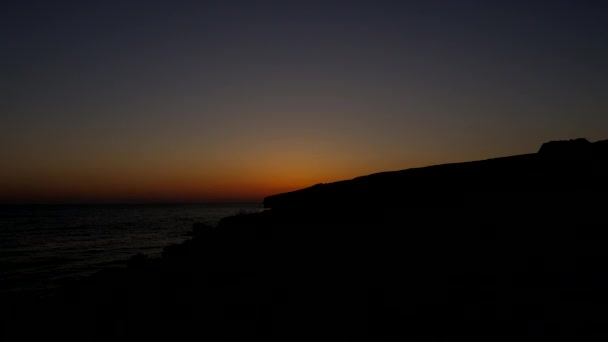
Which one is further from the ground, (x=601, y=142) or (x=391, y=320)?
(x=601, y=142)

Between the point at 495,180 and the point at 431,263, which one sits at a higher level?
the point at 495,180

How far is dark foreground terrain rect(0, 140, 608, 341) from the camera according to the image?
2.87 m

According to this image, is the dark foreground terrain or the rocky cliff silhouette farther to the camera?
the rocky cliff silhouette

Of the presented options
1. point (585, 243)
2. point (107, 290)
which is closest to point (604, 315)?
point (585, 243)

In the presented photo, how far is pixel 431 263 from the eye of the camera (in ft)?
13.4

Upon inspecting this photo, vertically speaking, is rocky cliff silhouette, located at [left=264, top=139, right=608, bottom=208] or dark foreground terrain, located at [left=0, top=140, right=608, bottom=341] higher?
rocky cliff silhouette, located at [left=264, top=139, right=608, bottom=208]

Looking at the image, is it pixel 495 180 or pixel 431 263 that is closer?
pixel 495 180

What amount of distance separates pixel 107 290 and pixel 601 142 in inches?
496

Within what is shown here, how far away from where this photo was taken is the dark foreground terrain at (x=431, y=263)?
113 inches

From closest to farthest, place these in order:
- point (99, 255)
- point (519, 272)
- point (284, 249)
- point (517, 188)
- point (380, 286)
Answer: point (519, 272) → point (517, 188) → point (380, 286) → point (284, 249) → point (99, 255)

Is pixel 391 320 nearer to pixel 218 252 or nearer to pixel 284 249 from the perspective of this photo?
pixel 284 249

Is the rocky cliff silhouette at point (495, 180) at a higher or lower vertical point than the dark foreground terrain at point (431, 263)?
higher

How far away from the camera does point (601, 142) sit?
3.55 meters

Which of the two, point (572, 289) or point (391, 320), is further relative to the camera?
point (391, 320)
